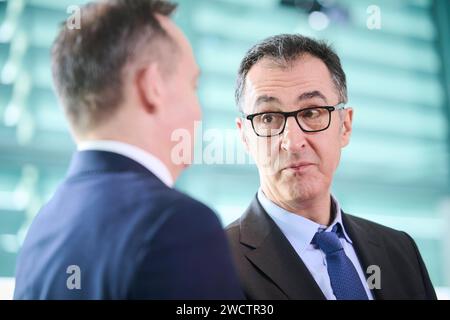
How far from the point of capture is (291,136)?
48.7 inches

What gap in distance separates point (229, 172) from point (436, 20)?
0.84 m

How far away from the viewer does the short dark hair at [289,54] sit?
1301 mm

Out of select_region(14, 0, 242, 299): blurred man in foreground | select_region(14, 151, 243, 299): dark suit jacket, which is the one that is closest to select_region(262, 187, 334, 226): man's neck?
select_region(14, 0, 242, 299): blurred man in foreground

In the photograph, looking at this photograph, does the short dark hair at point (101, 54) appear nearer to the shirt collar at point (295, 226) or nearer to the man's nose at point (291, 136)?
the man's nose at point (291, 136)

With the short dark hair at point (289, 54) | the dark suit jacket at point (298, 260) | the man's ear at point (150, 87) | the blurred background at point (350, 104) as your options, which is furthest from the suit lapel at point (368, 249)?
the man's ear at point (150, 87)

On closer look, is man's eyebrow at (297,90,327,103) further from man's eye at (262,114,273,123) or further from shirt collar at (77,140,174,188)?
shirt collar at (77,140,174,188)

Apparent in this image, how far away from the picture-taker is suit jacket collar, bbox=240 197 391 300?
3.60 feet

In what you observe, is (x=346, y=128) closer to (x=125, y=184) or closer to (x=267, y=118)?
(x=267, y=118)

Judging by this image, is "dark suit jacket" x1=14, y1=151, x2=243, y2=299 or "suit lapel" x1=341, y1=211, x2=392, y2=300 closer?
"dark suit jacket" x1=14, y1=151, x2=243, y2=299

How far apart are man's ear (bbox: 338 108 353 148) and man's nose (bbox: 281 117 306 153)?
0.58 ft

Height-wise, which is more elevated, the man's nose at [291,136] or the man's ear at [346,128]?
the man's ear at [346,128]

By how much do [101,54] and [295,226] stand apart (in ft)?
2.07

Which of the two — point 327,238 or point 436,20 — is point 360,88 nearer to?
point 436,20
